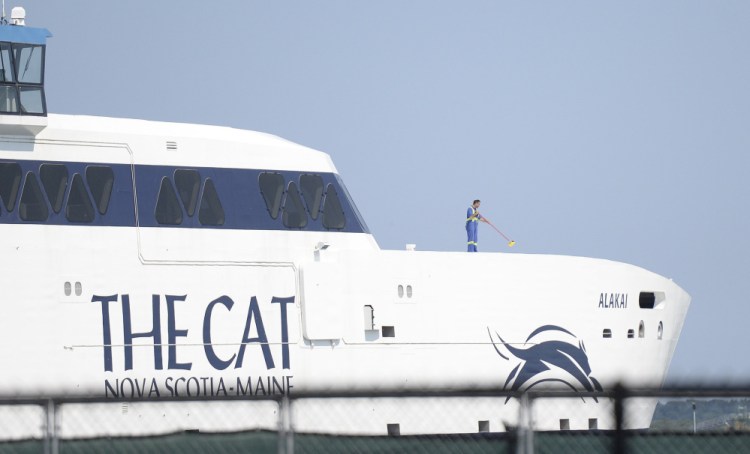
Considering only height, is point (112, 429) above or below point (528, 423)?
below

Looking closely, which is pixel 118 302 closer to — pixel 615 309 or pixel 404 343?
pixel 404 343

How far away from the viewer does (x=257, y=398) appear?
10031mm

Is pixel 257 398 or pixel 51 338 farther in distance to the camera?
pixel 51 338

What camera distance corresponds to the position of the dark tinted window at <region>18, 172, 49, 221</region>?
20.0m

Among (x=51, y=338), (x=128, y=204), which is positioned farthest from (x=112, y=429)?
(x=128, y=204)

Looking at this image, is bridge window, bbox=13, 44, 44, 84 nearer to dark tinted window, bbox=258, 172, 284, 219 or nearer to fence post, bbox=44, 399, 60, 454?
dark tinted window, bbox=258, 172, 284, 219

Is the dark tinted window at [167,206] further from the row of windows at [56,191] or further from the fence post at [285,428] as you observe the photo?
the fence post at [285,428]

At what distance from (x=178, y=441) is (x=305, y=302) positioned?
36.8ft

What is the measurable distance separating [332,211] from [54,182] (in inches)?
209

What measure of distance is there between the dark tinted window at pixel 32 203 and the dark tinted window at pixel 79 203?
0.43 m

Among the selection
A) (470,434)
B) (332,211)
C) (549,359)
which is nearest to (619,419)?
A: (470,434)

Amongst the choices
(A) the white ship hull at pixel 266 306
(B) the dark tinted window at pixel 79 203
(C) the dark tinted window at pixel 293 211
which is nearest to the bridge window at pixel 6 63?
(A) the white ship hull at pixel 266 306

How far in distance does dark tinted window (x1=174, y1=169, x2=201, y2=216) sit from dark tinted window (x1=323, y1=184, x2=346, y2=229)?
2.60 metres

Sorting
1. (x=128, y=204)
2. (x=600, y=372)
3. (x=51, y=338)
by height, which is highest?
(x=128, y=204)
